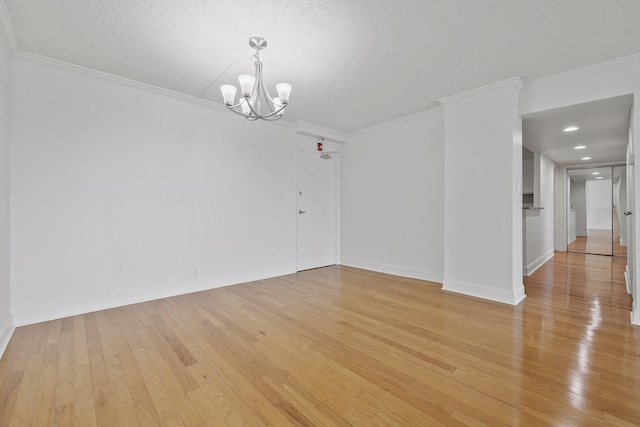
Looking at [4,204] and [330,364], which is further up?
[4,204]

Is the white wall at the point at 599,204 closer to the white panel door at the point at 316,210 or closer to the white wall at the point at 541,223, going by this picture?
the white wall at the point at 541,223

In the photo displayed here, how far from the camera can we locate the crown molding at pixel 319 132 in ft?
15.3

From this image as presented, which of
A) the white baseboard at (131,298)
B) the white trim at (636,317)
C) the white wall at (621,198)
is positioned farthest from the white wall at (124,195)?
the white wall at (621,198)

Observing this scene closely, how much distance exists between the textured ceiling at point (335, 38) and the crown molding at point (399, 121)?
0.72m

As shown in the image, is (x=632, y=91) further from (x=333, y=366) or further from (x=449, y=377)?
(x=333, y=366)

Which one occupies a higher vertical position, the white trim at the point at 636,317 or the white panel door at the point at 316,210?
the white panel door at the point at 316,210

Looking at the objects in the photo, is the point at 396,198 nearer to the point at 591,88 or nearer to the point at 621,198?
the point at 591,88

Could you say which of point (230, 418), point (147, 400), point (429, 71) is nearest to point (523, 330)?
point (230, 418)

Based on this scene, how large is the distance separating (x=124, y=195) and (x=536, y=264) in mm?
6466

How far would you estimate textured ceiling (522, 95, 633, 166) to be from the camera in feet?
10.2

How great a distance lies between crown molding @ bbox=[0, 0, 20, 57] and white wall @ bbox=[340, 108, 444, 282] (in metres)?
4.31

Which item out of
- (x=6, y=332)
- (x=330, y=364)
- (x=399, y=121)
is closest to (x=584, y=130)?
(x=399, y=121)

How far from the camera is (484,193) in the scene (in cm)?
336

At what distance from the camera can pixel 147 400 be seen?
1572 mm
